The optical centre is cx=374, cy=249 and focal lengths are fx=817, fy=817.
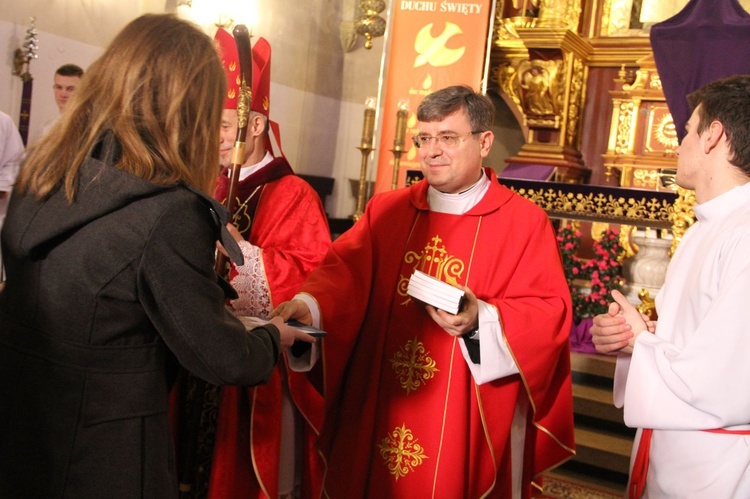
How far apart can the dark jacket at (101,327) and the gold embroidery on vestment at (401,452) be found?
1.26 m

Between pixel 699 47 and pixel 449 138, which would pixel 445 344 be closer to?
pixel 449 138

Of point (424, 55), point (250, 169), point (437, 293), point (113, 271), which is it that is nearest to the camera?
point (113, 271)

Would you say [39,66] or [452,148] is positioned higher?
[39,66]

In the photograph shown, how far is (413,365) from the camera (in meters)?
2.92

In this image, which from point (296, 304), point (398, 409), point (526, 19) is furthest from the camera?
point (526, 19)

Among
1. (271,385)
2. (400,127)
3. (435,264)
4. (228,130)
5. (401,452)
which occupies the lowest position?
(401,452)

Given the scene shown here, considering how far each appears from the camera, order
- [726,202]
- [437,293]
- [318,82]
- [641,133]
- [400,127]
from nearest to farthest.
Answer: [726,202]
[437,293]
[400,127]
[641,133]
[318,82]

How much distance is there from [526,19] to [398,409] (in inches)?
245

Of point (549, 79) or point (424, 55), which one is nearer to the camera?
point (549, 79)

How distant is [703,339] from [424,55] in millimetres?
6741

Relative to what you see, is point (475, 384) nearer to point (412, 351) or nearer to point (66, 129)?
point (412, 351)

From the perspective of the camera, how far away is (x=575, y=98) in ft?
27.4

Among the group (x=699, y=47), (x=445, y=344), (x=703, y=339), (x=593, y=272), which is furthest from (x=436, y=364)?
(x=593, y=272)

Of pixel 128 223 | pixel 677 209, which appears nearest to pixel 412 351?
pixel 128 223
